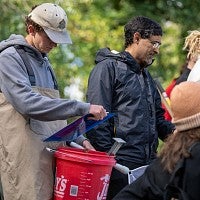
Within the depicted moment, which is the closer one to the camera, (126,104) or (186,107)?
(186,107)

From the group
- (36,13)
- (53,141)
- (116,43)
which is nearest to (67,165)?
(53,141)

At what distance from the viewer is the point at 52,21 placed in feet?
17.3

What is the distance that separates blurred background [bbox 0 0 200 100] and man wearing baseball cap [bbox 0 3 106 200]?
12.9 ft

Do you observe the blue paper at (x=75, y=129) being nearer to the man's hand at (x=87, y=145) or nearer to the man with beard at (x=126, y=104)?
the man's hand at (x=87, y=145)

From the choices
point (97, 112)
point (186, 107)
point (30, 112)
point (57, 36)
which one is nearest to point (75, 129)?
point (97, 112)

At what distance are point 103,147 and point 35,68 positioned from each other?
74 cm

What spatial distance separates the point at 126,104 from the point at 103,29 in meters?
5.48

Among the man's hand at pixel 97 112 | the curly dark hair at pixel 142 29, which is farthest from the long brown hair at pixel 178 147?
the curly dark hair at pixel 142 29

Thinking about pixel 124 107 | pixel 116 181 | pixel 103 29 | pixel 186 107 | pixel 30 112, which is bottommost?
pixel 103 29

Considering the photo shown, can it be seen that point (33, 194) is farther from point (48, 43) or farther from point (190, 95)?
point (190, 95)

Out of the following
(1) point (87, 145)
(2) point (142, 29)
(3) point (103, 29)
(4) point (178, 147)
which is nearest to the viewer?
(4) point (178, 147)

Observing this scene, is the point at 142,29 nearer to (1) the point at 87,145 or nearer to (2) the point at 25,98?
(1) the point at 87,145

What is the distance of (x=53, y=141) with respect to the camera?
5.14 meters

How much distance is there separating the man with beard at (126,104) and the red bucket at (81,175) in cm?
49
